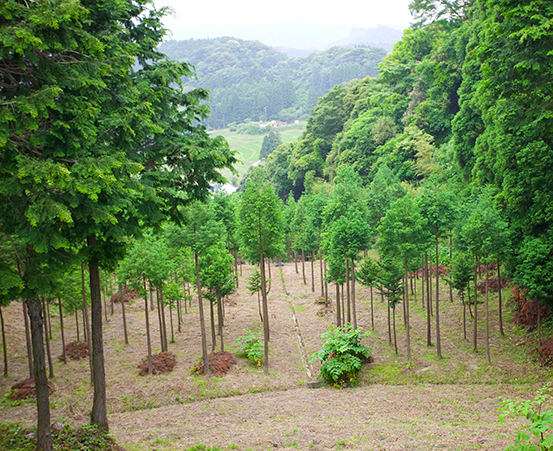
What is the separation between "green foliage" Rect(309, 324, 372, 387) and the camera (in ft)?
66.7

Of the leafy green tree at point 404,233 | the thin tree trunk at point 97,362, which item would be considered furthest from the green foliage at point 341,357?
the thin tree trunk at point 97,362

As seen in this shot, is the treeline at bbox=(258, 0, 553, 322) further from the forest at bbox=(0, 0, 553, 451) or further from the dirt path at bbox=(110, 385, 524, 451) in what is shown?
the dirt path at bbox=(110, 385, 524, 451)

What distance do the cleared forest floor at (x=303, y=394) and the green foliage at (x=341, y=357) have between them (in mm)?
859

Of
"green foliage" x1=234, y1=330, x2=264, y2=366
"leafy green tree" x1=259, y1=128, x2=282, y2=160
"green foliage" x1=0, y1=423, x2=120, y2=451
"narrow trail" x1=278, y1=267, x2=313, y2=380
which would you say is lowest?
"narrow trail" x1=278, y1=267, x2=313, y2=380

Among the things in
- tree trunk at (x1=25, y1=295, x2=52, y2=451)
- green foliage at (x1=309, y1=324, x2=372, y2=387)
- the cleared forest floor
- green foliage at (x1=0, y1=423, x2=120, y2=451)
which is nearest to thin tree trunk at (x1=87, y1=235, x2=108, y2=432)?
green foliage at (x1=0, y1=423, x2=120, y2=451)

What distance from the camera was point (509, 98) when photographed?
16781 mm

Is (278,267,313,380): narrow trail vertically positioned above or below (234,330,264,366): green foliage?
below

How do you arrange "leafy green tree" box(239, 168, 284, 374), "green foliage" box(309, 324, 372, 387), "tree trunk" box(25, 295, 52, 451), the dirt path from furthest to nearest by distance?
1. "leafy green tree" box(239, 168, 284, 374)
2. "green foliage" box(309, 324, 372, 387)
3. the dirt path
4. "tree trunk" box(25, 295, 52, 451)

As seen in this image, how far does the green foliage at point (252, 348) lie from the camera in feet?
75.6

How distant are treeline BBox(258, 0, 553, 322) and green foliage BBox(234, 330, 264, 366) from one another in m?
9.24

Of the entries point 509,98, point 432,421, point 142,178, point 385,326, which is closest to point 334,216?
point 385,326

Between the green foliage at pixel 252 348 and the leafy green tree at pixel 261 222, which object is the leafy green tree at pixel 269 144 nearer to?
the green foliage at pixel 252 348

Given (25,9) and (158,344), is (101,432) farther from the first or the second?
(158,344)

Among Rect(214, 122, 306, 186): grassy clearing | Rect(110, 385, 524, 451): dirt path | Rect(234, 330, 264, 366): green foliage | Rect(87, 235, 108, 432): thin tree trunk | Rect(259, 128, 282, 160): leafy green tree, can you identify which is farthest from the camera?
Rect(214, 122, 306, 186): grassy clearing
